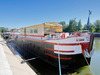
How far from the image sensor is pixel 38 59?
23.9 ft

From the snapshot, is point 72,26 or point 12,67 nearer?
point 12,67

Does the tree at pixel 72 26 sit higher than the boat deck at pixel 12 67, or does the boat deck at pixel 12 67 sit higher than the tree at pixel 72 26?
the tree at pixel 72 26

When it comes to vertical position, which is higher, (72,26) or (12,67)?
(72,26)

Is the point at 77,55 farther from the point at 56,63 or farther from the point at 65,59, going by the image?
the point at 56,63

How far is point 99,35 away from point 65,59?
37446 mm

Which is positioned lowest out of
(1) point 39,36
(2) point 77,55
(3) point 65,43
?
(2) point 77,55

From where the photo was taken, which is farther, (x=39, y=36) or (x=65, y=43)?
(x=39, y=36)

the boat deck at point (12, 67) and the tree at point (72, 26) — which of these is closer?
the boat deck at point (12, 67)

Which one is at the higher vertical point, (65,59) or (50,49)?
(50,49)

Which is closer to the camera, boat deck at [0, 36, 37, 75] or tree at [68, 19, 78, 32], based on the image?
boat deck at [0, 36, 37, 75]

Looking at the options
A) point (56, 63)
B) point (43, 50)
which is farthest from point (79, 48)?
point (43, 50)

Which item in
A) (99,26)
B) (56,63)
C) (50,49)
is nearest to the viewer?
(56,63)

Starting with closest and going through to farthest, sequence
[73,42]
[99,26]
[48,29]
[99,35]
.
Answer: [73,42] < [48,29] < [99,35] < [99,26]

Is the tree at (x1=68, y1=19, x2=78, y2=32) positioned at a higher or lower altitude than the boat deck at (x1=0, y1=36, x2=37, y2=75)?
higher
